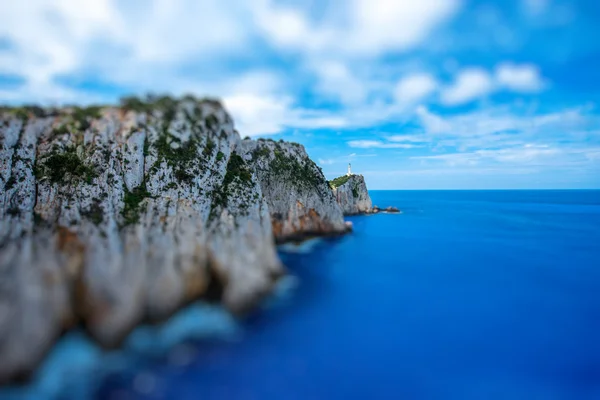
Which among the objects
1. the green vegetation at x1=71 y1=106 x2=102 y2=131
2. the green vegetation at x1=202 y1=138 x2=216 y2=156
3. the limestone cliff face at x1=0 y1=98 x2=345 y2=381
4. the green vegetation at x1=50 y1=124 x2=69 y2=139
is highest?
the green vegetation at x1=71 y1=106 x2=102 y2=131

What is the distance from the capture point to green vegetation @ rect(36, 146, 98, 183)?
2473 centimetres

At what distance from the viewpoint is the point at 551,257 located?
114ft

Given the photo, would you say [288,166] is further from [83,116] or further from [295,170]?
[83,116]

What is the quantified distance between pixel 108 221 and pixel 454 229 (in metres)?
52.2

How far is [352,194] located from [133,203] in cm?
5330

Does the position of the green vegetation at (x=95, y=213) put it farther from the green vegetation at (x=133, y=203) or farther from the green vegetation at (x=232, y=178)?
the green vegetation at (x=232, y=178)

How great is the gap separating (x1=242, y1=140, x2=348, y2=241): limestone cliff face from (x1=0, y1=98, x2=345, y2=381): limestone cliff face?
6.81 meters

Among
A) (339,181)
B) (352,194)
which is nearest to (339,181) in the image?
(339,181)

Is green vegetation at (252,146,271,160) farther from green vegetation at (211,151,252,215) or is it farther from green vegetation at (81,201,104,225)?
green vegetation at (81,201,104,225)

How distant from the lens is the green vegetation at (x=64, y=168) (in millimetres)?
24734

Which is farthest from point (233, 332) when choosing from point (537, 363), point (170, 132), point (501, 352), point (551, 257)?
point (551, 257)

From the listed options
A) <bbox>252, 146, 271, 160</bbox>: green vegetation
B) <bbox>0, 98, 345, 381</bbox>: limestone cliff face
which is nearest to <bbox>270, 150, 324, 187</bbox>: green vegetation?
<bbox>252, 146, 271, 160</bbox>: green vegetation

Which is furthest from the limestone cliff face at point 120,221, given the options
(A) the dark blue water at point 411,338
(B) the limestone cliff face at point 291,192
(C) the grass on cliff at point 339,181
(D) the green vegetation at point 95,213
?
A: (C) the grass on cliff at point 339,181

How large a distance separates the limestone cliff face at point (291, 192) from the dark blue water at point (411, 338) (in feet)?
25.6
